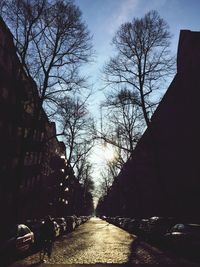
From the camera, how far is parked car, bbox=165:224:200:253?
1575 centimetres

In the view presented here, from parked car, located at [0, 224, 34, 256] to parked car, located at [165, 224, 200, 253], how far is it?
726cm

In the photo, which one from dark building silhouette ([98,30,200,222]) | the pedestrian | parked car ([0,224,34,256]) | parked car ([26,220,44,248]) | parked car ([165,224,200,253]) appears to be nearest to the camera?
parked car ([0,224,34,256])

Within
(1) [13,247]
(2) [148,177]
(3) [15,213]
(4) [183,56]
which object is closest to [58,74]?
(3) [15,213]

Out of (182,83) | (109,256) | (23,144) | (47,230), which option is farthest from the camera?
(182,83)

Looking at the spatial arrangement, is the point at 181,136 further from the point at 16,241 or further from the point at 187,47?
the point at 16,241

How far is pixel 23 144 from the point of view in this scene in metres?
22.8

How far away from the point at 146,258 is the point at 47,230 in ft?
15.6

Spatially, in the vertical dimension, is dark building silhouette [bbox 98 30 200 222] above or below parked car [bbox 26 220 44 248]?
above

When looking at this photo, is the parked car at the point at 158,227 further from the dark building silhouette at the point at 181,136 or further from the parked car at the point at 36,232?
the parked car at the point at 36,232

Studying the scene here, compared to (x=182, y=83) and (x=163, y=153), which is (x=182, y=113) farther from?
(x=163, y=153)

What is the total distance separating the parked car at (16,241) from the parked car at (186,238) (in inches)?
286

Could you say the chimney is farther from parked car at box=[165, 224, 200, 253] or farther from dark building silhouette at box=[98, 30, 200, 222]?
parked car at box=[165, 224, 200, 253]

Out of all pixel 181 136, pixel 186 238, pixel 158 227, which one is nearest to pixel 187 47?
pixel 181 136

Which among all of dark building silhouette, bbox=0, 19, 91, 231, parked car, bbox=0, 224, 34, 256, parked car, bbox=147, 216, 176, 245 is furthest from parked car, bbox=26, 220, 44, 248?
parked car, bbox=147, 216, 176, 245
